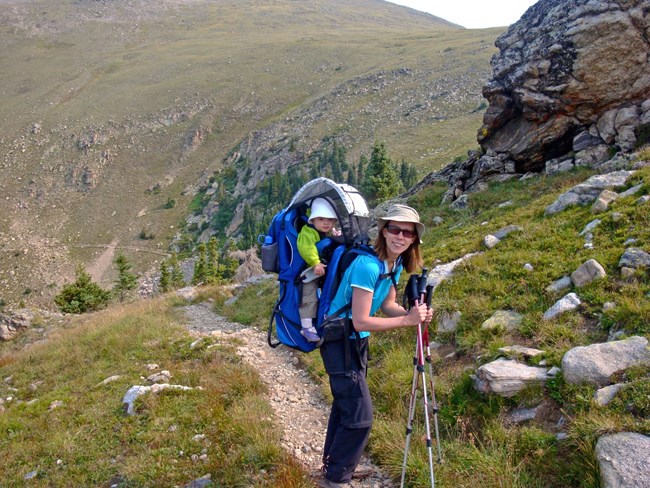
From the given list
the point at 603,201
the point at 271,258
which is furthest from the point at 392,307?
the point at 603,201

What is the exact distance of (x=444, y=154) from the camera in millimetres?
65062

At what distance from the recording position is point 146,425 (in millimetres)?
6707

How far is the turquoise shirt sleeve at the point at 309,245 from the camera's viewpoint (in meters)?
4.33

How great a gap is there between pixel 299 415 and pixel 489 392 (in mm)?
3025

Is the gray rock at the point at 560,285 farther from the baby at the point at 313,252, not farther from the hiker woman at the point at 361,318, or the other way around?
the baby at the point at 313,252

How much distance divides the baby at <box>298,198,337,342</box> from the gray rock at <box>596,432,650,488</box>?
2844 mm

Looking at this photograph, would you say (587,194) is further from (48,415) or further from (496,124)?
(48,415)

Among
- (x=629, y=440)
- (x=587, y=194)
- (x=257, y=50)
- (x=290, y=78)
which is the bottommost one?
(x=629, y=440)

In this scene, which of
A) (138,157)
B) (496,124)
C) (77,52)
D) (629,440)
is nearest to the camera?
(629,440)

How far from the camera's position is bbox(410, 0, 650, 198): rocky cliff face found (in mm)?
15195

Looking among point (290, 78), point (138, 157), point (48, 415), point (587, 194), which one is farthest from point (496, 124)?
point (290, 78)

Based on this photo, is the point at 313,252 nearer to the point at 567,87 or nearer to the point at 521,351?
the point at 521,351

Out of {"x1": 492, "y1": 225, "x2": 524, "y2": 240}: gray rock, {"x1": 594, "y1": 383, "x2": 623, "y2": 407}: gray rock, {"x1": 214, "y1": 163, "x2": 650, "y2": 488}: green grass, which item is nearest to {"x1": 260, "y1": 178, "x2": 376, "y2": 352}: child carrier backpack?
{"x1": 214, "y1": 163, "x2": 650, "y2": 488}: green grass

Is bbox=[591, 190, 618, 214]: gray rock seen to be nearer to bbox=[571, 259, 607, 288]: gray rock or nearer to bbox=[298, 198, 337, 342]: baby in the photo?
bbox=[571, 259, 607, 288]: gray rock
